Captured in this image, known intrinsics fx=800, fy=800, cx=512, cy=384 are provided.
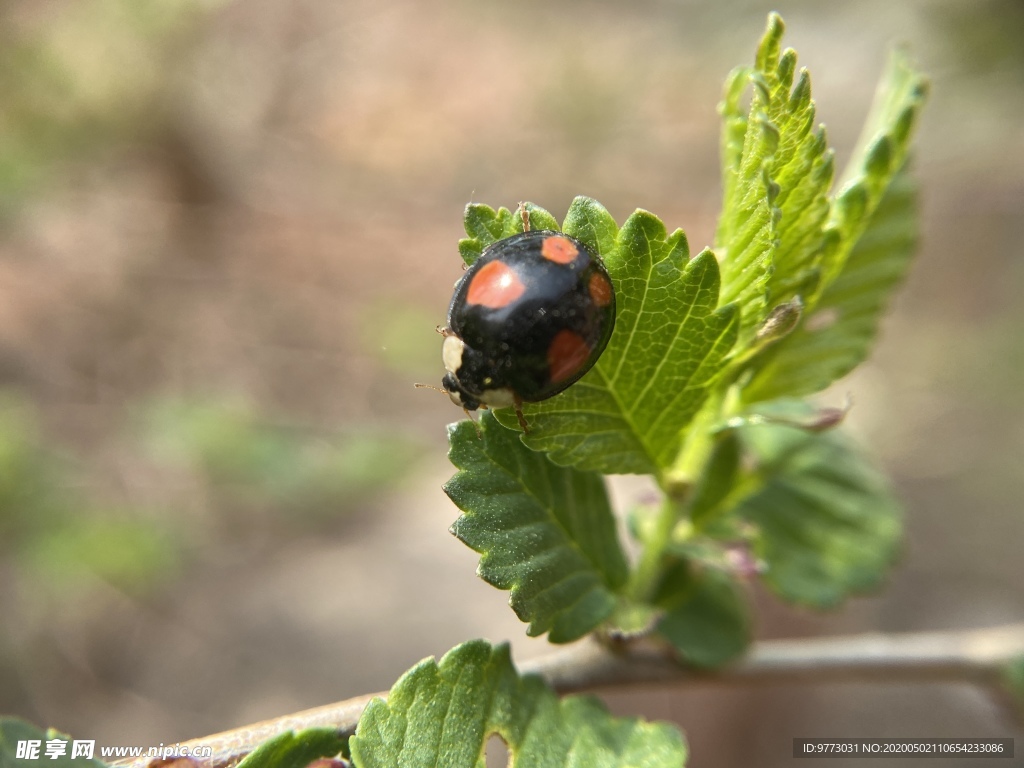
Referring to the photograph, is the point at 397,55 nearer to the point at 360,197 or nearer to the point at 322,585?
the point at 360,197

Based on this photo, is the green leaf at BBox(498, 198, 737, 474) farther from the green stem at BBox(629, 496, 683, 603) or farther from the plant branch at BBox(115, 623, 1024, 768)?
the plant branch at BBox(115, 623, 1024, 768)

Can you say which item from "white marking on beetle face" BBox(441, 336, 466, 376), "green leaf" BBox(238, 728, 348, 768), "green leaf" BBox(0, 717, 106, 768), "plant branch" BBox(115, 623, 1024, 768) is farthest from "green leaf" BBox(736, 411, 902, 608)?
"green leaf" BBox(0, 717, 106, 768)

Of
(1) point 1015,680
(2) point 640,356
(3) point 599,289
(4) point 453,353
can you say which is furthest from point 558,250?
(1) point 1015,680

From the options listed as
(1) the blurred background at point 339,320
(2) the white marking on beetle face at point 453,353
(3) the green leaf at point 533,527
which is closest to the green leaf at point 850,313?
(3) the green leaf at point 533,527

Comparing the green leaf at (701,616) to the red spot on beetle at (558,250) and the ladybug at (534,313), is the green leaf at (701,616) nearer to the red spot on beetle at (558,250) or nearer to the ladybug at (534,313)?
the ladybug at (534,313)

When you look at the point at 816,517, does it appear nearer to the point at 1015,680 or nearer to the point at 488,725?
the point at 1015,680
